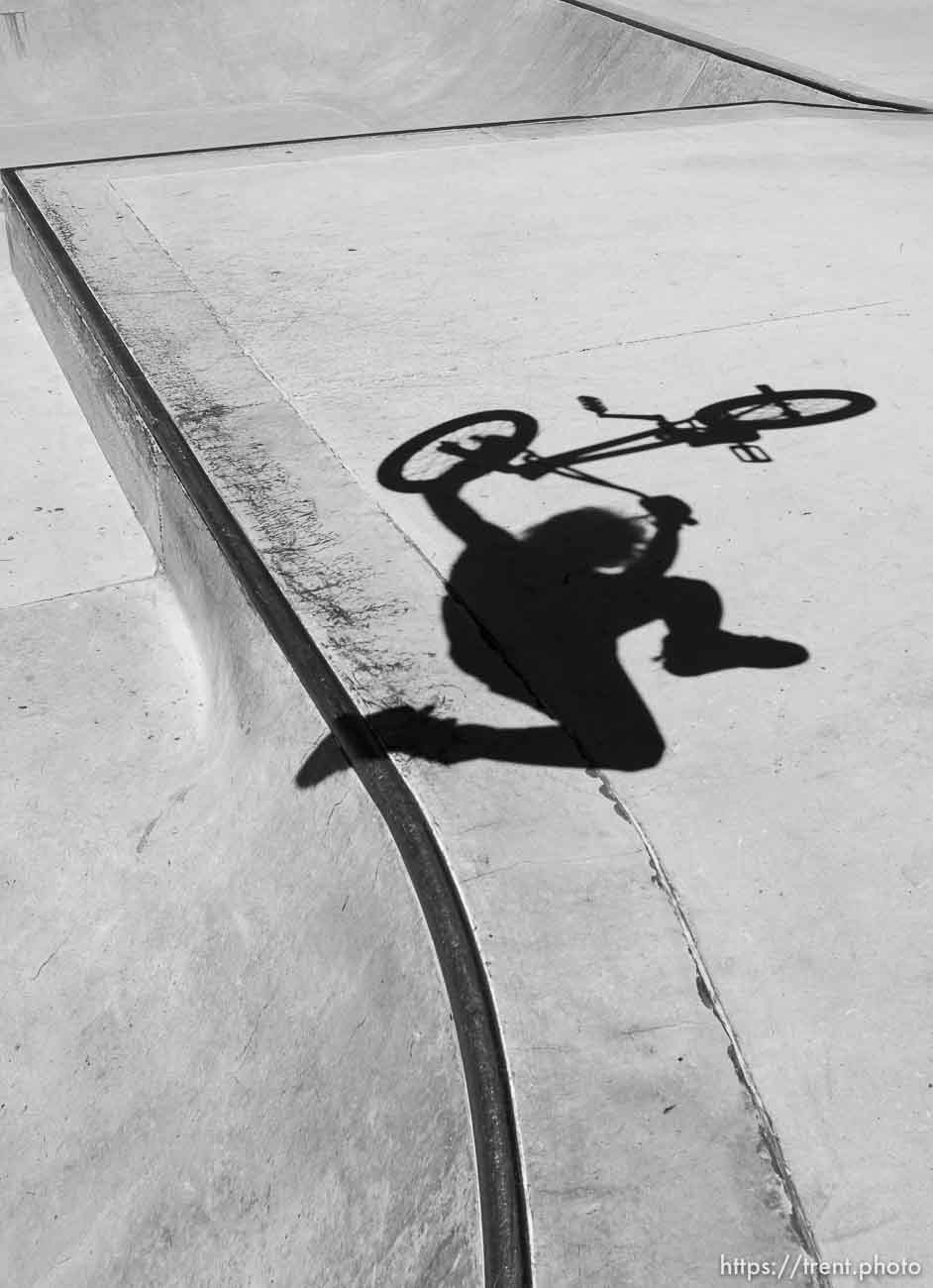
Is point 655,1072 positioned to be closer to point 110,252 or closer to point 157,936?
point 157,936

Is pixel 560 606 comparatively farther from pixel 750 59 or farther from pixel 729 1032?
pixel 750 59

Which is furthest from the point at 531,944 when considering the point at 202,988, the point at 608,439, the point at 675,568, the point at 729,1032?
the point at 608,439

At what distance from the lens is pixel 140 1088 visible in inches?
108

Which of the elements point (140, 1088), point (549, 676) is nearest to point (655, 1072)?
point (549, 676)

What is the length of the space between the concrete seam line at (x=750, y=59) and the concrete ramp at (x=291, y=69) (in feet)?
0.29

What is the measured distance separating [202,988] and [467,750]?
878 mm

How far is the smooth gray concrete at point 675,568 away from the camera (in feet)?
6.50

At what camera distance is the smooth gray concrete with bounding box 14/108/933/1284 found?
198cm

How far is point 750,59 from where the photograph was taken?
957 cm

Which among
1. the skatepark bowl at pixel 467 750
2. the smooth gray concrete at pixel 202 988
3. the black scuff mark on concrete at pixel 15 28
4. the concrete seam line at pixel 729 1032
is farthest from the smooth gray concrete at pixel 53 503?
the black scuff mark on concrete at pixel 15 28

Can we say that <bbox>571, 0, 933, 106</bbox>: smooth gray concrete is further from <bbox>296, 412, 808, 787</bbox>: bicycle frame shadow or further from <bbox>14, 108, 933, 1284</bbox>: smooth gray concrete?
<bbox>296, 412, 808, 787</bbox>: bicycle frame shadow

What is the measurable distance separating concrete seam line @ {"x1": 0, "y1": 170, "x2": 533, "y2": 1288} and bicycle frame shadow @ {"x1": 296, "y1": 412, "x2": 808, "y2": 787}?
0.10m

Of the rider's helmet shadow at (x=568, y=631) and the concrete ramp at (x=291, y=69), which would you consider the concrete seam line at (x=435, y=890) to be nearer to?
the rider's helmet shadow at (x=568, y=631)

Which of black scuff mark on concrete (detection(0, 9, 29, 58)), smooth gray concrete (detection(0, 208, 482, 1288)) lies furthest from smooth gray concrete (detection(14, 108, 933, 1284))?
black scuff mark on concrete (detection(0, 9, 29, 58))
